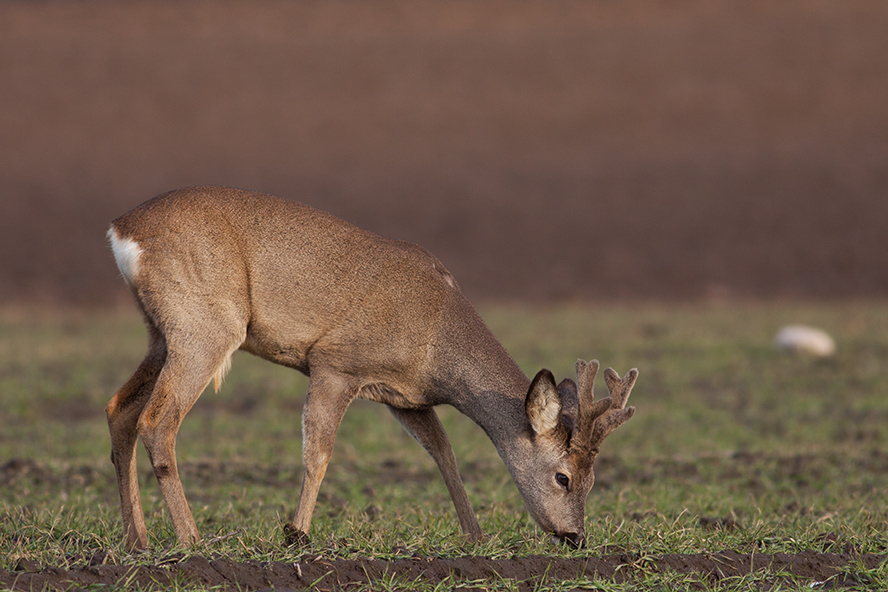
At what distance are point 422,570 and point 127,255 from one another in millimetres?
2638

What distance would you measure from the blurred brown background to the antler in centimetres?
1935

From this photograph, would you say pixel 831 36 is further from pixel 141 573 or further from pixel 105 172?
pixel 141 573

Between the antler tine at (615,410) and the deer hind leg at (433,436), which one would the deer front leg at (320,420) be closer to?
the deer hind leg at (433,436)

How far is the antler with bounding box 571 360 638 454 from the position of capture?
20.1 feet

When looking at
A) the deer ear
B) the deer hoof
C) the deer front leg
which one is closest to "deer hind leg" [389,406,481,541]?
the deer front leg

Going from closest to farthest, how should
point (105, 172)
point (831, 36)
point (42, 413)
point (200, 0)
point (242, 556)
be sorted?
1. point (242, 556)
2. point (42, 413)
3. point (105, 172)
4. point (831, 36)
5. point (200, 0)

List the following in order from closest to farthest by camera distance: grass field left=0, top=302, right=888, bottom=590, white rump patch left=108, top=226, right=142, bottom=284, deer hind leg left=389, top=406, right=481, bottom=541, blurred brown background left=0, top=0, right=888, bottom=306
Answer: grass field left=0, top=302, right=888, bottom=590 → white rump patch left=108, top=226, right=142, bottom=284 → deer hind leg left=389, top=406, right=481, bottom=541 → blurred brown background left=0, top=0, right=888, bottom=306

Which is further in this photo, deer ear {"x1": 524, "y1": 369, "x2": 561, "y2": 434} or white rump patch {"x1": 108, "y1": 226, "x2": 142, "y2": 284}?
white rump patch {"x1": 108, "y1": 226, "x2": 142, "y2": 284}

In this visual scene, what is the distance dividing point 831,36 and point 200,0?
2645cm

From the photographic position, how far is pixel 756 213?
3070cm

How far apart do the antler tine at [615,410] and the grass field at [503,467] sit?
0.56m

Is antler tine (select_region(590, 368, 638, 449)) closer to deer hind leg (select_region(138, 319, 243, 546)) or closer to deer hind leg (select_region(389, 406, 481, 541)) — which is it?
deer hind leg (select_region(389, 406, 481, 541))

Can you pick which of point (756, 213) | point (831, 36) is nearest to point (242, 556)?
point (756, 213)

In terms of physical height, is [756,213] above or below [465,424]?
above
